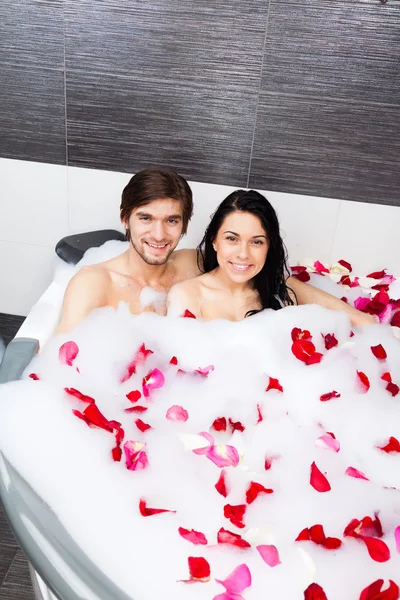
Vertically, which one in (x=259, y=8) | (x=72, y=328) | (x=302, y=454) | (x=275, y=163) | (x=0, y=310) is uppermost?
(x=259, y=8)

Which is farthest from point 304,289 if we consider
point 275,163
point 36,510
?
point 36,510

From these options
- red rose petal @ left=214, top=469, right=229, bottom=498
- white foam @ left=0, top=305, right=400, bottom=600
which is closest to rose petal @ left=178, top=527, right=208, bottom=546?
white foam @ left=0, top=305, right=400, bottom=600

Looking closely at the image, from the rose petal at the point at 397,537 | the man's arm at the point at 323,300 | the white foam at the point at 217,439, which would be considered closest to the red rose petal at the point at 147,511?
the white foam at the point at 217,439

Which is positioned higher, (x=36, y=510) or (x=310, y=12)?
(x=310, y=12)

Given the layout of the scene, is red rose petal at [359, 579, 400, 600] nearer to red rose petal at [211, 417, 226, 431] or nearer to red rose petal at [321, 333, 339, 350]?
red rose petal at [211, 417, 226, 431]

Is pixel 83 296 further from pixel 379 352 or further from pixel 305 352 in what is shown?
pixel 379 352

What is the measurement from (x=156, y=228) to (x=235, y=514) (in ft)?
2.86

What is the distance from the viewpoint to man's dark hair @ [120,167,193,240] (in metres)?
1.72

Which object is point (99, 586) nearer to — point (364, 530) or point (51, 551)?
point (51, 551)

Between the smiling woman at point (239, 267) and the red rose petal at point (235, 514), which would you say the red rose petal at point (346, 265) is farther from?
the red rose petal at point (235, 514)

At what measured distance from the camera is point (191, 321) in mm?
1763

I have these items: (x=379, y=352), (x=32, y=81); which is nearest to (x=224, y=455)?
(x=379, y=352)

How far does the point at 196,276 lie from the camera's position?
6.58 ft

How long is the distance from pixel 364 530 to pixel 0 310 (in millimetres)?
1885
